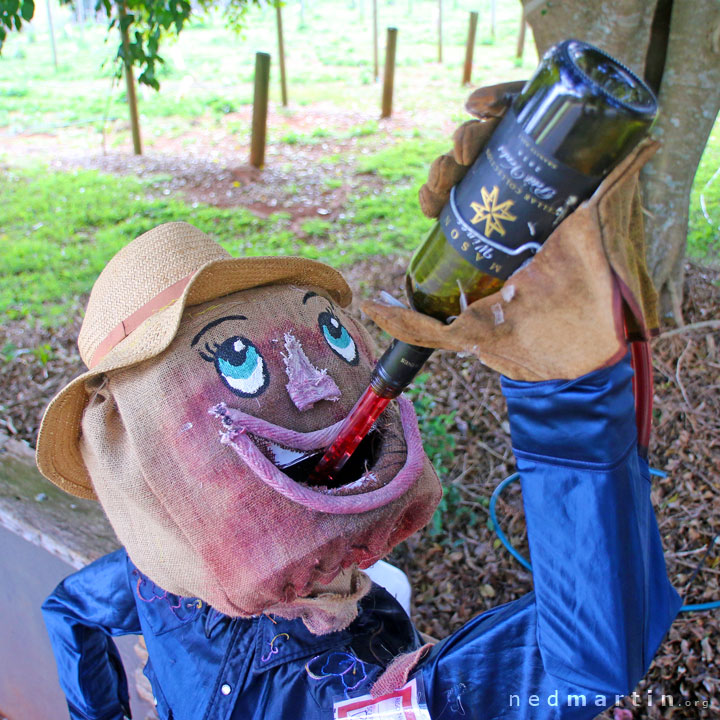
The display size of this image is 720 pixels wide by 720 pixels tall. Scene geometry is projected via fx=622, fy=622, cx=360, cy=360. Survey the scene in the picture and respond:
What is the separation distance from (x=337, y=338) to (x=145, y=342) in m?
0.43

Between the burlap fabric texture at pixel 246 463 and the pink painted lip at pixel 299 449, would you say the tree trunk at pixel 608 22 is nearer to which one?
the burlap fabric texture at pixel 246 463

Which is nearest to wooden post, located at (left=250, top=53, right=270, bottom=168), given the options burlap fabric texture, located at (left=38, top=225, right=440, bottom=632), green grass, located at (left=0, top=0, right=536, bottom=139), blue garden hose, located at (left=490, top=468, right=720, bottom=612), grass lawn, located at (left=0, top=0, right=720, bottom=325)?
grass lawn, located at (left=0, top=0, right=720, bottom=325)

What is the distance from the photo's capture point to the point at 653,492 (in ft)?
9.35

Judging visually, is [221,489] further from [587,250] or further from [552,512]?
[587,250]

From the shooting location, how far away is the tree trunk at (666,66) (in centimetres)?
281

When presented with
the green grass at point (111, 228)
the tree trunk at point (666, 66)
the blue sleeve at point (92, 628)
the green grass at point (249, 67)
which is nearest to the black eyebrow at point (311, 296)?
the blue sleeve at point (92, 628)

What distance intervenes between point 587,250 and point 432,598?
2.27 m

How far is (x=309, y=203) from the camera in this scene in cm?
648

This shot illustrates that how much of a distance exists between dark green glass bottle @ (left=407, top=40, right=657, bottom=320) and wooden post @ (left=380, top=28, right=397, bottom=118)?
8.60 m

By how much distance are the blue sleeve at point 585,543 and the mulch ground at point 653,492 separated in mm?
1488

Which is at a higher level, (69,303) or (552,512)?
(552,512)

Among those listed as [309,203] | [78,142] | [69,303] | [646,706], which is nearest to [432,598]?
[646,706]

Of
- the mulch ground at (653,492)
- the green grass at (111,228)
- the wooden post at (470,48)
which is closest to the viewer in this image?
the mulch ground at (653,492)

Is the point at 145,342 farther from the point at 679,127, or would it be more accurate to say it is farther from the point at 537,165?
the point at 679,127
